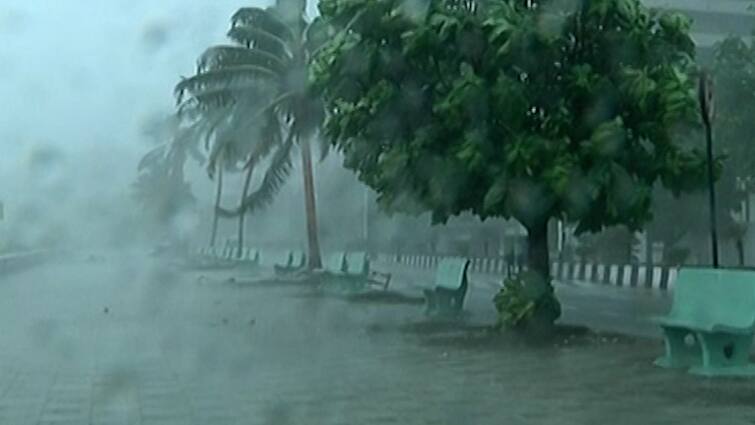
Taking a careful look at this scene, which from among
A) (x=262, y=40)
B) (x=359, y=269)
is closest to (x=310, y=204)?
(x=262, y=40)

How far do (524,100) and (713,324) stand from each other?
3174 millimetres

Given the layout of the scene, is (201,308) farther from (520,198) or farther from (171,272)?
(171,272)

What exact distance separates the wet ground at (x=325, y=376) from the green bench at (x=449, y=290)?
43cm

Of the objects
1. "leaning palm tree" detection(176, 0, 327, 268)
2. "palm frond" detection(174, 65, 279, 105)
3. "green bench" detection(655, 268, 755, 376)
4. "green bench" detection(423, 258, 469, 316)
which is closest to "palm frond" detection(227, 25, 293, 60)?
"leaning palm tree" detection(176, 0, 327, 268)

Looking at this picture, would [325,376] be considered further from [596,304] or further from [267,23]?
[267,23]

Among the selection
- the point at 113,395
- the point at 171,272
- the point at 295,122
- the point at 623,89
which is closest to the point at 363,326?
the point at 623,89

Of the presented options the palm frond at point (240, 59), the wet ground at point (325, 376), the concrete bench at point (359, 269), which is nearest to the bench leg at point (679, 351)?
the wet ground at point (325, 376)

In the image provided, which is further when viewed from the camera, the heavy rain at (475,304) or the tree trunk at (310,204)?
the tree trunk at (310,204)

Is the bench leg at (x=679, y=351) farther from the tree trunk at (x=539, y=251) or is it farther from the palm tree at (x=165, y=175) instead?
the palm tree at (x=165, y=175)

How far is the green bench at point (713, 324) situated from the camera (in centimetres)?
1084

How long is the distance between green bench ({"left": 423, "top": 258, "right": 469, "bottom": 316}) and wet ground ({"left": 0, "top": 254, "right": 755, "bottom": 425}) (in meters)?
0.43

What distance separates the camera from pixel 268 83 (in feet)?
97.5

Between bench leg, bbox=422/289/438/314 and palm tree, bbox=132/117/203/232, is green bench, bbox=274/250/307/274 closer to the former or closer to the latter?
palm tree, bbox=132/117/203/232

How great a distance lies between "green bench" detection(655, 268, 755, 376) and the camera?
10.8 meters
